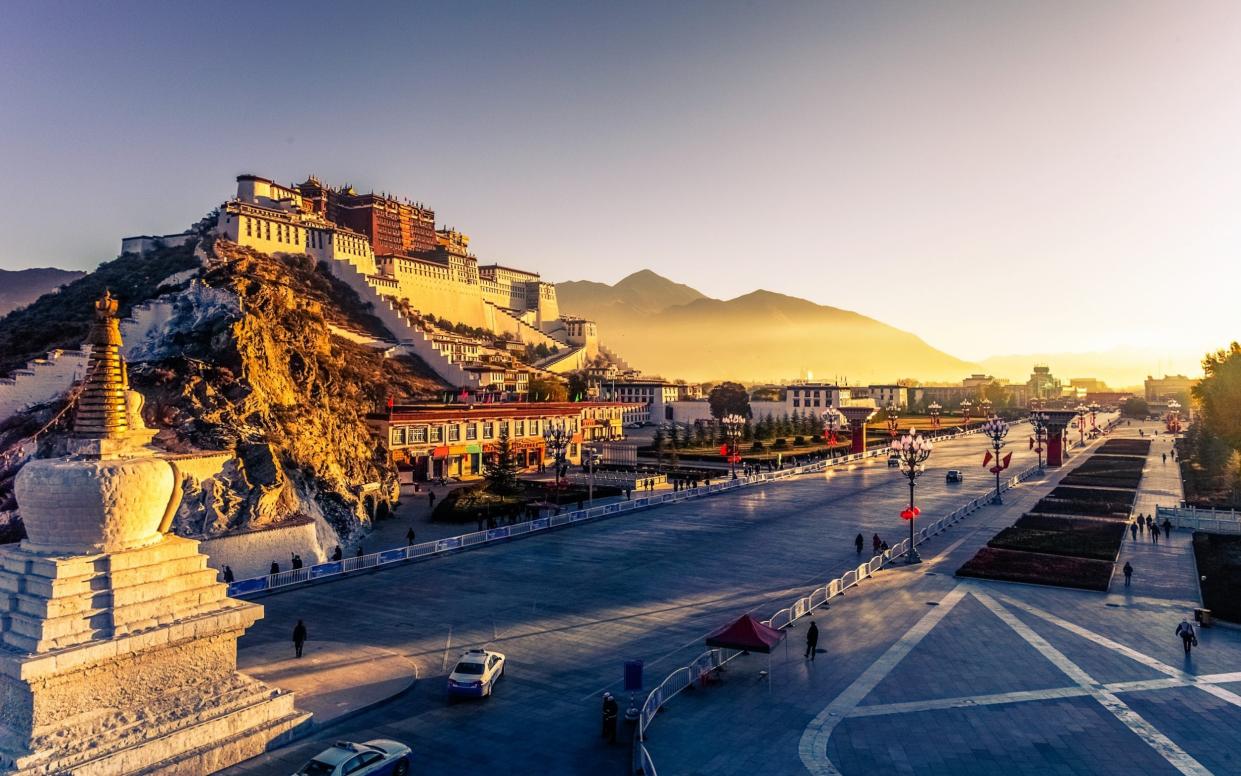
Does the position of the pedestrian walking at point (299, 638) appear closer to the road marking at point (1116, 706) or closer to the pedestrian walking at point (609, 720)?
the pedestrian walking at point (609, 720)

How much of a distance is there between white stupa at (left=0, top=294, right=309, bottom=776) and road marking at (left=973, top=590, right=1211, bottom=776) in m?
17.4

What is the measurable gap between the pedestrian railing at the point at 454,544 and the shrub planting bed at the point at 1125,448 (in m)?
50.4

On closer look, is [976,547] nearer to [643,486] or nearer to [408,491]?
[643,486]

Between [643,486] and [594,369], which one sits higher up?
[594,369]

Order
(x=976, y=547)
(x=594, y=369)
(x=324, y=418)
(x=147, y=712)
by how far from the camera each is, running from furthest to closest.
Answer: (x=594, y=369)
(x=324, y=418)
(x=976, y=547)
(x=147, y=712)

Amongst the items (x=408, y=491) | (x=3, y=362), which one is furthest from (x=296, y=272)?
(x=408, y=491)

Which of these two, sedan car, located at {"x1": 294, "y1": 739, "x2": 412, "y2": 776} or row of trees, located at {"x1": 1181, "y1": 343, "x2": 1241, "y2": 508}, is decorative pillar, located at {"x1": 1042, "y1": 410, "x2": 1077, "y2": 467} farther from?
sedan car, located at {"x1": 294, "y1": 739, "x2": 412, "y2": 776}

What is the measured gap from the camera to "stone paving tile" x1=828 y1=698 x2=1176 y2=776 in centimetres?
1460

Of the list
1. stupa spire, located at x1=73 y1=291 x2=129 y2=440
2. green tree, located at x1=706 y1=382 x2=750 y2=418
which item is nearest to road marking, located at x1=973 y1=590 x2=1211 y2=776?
stupa spire, located at x1=73 y1=291 x2=129 y2=440

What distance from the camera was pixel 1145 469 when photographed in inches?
2813

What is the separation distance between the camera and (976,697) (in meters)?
18.0

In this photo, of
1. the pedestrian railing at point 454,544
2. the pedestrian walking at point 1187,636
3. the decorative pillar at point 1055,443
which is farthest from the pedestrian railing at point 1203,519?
the decorative pillar at point 1055,443

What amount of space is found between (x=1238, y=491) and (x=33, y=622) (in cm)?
6448

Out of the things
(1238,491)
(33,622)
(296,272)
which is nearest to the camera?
(33,622)
